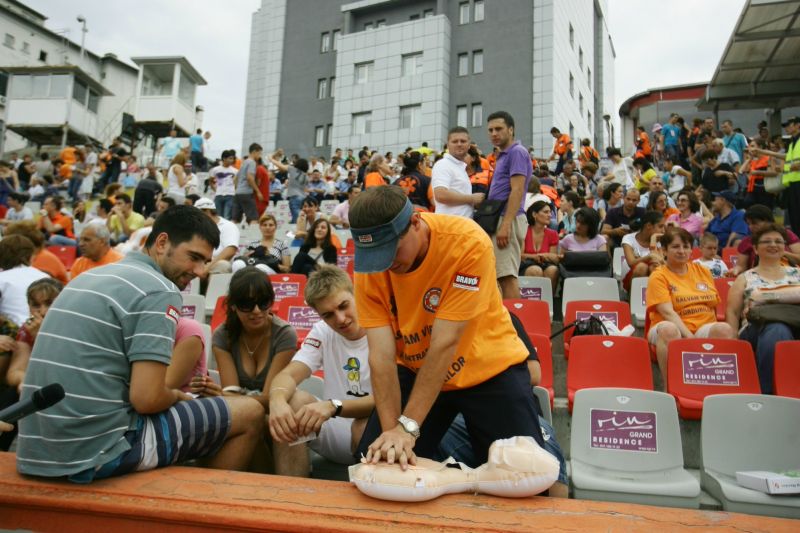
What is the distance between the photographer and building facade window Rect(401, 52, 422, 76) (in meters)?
22.3

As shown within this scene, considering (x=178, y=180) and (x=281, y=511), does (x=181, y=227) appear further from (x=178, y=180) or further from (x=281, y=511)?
(x=178, y=180)

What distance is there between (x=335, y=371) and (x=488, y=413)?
1111mm

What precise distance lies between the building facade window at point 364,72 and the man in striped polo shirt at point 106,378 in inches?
897

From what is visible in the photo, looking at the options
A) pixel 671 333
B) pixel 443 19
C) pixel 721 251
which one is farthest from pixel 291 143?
pixel 671 333

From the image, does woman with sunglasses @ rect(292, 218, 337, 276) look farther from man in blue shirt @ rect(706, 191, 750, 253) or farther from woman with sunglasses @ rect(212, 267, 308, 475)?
man in blue shirt @ rect(706, 191, 750, 253)

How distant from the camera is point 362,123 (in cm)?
2309

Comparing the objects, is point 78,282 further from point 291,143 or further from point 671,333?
point 291,143

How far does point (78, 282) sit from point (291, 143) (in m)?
24.0

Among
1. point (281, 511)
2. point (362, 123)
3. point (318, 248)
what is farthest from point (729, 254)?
point (362, 123)

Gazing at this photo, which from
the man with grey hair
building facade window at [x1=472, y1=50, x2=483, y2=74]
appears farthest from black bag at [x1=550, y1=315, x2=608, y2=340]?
building facade window at [x1=472, y1=50, x2=483, y2=74]

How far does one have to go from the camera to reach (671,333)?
394cm

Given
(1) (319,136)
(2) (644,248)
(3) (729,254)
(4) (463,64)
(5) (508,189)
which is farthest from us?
(1) (319,136)

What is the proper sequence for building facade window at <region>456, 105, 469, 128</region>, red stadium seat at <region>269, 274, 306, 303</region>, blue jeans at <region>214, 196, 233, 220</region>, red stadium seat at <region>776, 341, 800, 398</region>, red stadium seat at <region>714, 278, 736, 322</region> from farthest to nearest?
building facade window at <region>456, 105, 469, 128</region> < blue jeans at <region>214, 196, 233, 220</region> < red stadium seat at <region>269, 274, 306, 303</region> < red stadium seat at <region>714, 278, 736, 322</region> < red stadium seat at <region>776, 341, 800, 398</region>

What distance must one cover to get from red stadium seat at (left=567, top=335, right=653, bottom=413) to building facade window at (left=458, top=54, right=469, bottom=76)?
20.1 metres
